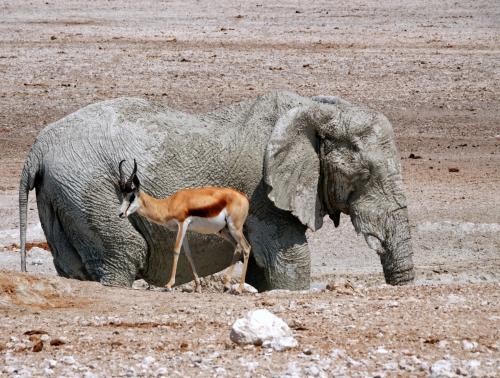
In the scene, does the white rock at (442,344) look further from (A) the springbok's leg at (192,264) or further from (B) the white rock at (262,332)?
(A) the springbok's leg at (192,264)

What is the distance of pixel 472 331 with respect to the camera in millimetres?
7836

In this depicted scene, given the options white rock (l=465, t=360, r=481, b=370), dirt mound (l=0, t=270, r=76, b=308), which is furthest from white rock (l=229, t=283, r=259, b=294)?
white rock (l=465, t=360, r=481, b=370)

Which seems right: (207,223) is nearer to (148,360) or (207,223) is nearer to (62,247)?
(62,247)

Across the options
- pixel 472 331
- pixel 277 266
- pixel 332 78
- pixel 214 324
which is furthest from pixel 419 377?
pixel 332 78

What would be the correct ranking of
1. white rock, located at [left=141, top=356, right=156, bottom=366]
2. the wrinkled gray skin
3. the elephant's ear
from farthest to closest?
the elephant's ear
the wrinkled gray skin
white rock, located at [left=141, top=356, right=156, bottom=366]

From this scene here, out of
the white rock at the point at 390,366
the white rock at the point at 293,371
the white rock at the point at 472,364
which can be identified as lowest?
the white rock at the point at 293,371

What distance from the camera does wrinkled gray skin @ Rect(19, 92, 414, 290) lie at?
1044 centimetres

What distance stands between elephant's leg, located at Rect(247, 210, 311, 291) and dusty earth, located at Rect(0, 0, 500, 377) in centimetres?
89

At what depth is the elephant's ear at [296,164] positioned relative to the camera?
10781mm

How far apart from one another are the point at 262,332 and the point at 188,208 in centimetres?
256

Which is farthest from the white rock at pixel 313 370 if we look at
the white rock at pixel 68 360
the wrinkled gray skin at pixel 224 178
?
the wrinkled gray skin at pixel 224 178

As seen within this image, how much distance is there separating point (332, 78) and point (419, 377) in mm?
15083

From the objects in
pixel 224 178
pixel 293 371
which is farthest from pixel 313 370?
pixel 224 178

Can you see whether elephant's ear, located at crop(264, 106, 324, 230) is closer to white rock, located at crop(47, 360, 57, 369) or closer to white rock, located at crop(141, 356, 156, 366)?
white rock, located at crop(141, 356, 156, 366)
